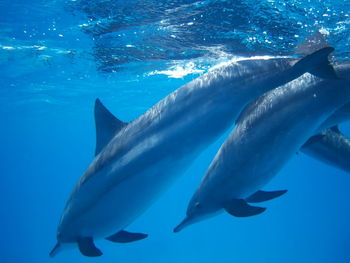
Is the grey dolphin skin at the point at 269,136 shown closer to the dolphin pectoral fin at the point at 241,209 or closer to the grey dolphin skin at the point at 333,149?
the dolphin pectoral fin at the point at 241,209

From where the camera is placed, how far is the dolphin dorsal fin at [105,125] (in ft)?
19.4

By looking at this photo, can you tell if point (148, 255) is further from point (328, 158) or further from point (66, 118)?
point (328, 158)

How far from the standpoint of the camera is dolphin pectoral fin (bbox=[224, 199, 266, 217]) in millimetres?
4709

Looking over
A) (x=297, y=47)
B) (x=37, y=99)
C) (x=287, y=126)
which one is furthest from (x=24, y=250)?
(x=287, y=126)

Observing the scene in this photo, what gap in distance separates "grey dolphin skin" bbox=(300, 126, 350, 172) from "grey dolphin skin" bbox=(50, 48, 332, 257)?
339 cm

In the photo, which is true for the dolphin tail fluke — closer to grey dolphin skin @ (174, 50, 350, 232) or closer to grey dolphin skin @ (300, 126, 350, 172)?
grey dolphin skin @ (174, 50, 350, 232)

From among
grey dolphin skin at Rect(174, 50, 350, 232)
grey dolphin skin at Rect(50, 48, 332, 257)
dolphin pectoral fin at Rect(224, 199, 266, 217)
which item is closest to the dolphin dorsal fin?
grey dolphin skin at Rect(50, 48, 332, 257)

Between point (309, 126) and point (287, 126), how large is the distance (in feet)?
1.24

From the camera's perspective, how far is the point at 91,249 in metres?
5.89

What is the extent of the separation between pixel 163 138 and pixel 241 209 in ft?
5.35

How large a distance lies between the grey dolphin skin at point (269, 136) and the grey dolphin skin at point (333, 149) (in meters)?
2.81

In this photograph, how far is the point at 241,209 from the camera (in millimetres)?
4820

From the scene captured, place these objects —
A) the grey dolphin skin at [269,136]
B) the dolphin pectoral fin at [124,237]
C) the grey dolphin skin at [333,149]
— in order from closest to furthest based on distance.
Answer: the grey dolphin skin at [269,136] < the dolphin pectoral fin at [124,237] < the grey dolphin skin at [333,149]

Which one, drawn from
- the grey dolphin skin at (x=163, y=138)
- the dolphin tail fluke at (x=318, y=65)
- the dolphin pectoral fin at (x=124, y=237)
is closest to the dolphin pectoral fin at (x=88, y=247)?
the grey dolphin skin at (x=163, y=138)
